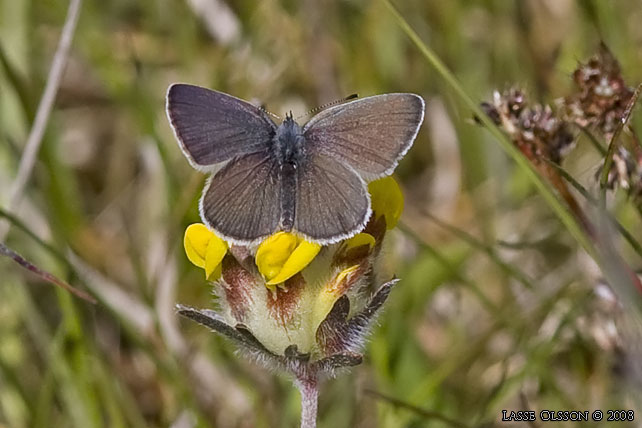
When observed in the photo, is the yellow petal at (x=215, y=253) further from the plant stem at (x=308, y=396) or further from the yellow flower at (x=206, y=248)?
the plant stem at (x=308, y=396)

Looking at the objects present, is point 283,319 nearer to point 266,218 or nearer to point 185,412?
point 266,218

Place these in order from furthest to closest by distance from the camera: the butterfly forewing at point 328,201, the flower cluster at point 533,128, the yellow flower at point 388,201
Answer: the flower cluster at point 533,128
the yellow flower at point 388,201
the butterfly forewing at point 328,201

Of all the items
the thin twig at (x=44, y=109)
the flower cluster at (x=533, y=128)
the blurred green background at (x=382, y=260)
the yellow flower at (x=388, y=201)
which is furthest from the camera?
the thin twig at (x=44, y=109)

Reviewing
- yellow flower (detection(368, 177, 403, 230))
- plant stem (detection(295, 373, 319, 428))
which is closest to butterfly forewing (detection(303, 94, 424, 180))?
yellow flower (detection(368, 177, 403, 230))

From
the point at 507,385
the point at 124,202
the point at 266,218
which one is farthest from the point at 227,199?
the point at 124,202

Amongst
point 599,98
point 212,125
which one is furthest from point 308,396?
point 599,98

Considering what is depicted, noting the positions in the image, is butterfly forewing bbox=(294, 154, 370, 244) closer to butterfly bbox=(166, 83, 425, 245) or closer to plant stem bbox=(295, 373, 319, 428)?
butterfly bbox=(166, 83, 425, 245)

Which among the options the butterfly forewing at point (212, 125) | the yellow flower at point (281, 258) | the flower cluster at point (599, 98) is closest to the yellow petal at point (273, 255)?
the yellow flower at point (281, 258)

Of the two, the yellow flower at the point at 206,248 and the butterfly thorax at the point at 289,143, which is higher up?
the butterfly thorax at the point at 289,143
